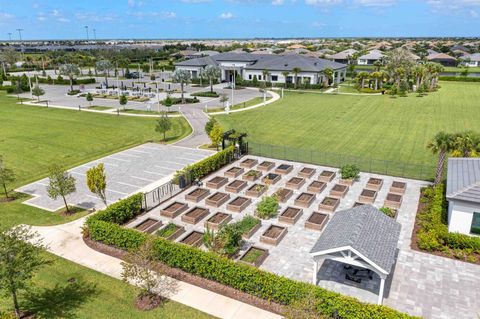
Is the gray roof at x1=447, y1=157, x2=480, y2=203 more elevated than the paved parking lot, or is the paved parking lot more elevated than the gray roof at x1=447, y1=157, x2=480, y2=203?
the gray roof at x1=447, y1=157, x2=480, y2=203

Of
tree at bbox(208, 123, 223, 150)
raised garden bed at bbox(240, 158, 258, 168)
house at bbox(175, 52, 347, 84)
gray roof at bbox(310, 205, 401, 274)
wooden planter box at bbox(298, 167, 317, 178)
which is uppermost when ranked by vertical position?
house at bbox(175, 52, 347, 84)

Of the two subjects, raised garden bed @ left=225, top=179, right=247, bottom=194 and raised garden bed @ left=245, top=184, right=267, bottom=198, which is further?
raised garden bed @ left=225, top=179, right=247, bottom=194

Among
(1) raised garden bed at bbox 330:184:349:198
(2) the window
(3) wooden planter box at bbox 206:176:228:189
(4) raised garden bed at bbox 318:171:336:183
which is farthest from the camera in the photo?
(4) raised garden bed at bbox 318:171:336:183

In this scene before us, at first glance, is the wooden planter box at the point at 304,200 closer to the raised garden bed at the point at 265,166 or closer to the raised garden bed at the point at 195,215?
the raised garden bed at the point at 265,166

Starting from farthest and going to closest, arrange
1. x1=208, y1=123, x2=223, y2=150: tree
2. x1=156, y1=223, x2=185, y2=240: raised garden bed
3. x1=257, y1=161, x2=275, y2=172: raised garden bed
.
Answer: x1=208, y1=123, x2=223, y2=150: tree → x1=257, y1=161, x2=275, y2=172: raised garden bed → x1=156, y1=223, x2=185, y2=240: raised garden bed

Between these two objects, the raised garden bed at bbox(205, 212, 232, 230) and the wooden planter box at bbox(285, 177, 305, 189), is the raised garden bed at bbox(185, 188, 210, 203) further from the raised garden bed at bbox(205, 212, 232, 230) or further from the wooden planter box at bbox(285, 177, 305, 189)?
the wooden planter box at bbox(285, 177, 305, 189)

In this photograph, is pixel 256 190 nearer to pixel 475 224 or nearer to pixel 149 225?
pixel 149 225

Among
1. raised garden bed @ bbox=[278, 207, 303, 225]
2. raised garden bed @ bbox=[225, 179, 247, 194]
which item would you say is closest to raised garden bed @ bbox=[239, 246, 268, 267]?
raised garden bed @ bbox=[278, 207, 303, 225]
